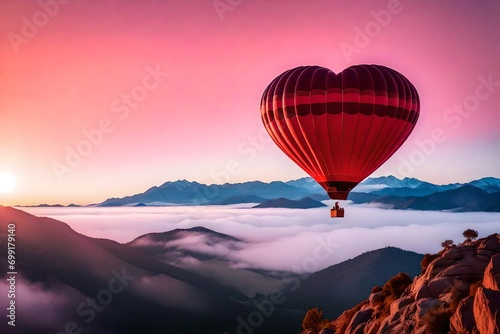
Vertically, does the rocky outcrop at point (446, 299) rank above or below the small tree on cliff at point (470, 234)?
below

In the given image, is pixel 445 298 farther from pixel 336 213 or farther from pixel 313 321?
pixel 313 321

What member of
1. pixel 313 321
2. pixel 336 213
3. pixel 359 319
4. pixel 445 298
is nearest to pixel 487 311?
pixel 445 298

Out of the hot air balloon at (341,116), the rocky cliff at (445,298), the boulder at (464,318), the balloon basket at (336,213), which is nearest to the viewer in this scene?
the rocky cliff at (445,298)

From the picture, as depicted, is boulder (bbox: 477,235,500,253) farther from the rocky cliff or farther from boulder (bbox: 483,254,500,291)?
boulder (bbox: 483,254,500,291)

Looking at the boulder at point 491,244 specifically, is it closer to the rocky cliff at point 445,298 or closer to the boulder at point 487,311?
the rocky cliff at point 445,298

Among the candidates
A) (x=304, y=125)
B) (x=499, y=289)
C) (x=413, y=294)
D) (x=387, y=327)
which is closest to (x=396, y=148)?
(x=304, y=125)

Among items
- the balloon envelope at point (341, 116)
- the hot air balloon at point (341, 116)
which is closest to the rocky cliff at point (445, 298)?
the hot air balloon at point (341, 116)

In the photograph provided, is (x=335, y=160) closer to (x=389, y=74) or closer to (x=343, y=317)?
(x=389, y=74)
